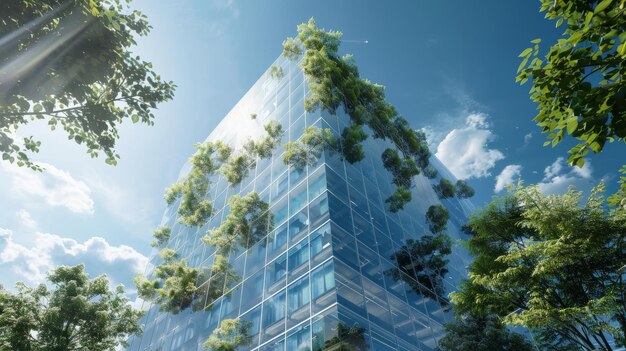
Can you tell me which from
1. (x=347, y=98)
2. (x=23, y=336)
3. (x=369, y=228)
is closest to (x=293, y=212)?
(x=369, y=228)

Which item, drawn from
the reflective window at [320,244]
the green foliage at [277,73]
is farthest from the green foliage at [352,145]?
the green foliage at [277,73]

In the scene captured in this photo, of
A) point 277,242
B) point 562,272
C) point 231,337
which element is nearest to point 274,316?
point 231,337

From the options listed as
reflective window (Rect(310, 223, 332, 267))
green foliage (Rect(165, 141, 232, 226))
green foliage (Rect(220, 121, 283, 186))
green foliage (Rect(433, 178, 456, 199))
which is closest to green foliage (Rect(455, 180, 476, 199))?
green foliage (Rect(433, 178, 456, 199))

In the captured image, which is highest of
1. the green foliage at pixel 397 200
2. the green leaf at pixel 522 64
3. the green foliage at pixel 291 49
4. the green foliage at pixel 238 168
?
the green foliage at pixel 291 49

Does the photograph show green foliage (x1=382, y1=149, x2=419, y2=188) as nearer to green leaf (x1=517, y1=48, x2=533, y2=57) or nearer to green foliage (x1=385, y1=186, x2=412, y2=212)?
green foliage (x1=385, y1=186, x2=412, y2=212)

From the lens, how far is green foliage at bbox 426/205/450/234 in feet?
76.5

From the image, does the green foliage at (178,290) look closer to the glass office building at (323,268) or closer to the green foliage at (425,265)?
the glass office building at (323,268)

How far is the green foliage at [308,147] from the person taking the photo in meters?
18.6

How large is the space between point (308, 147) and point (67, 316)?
508 inches

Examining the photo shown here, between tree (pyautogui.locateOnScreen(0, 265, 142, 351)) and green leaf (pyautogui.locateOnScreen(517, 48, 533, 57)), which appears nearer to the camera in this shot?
green leaf (pyautogui.locateOnScreen(517, 48, 533, 57))

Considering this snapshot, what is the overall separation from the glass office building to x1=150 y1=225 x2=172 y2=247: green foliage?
757 centimetres

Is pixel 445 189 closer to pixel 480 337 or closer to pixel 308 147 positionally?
pixel 308 147

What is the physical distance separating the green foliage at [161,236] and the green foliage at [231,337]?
61.4 ft

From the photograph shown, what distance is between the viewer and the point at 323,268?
1367cm
